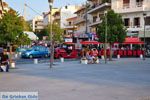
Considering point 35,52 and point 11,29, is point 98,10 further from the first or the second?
point 11,29

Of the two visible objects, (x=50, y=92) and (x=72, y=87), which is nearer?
(x=50, y=92)

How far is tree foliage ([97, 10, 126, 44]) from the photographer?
2802cm

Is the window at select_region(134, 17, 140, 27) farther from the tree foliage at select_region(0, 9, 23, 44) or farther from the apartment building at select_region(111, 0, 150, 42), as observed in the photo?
the tree foliage at select_region(0, 9, 23, 44)

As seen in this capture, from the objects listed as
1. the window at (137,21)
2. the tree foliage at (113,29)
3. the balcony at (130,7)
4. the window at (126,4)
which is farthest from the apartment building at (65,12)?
the tree foliage at (113,29)

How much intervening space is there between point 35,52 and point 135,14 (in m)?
18.3

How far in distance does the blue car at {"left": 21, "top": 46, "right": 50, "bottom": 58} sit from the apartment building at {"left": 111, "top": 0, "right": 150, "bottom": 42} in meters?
14.7

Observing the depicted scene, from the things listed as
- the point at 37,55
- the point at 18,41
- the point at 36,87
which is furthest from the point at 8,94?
the point at 37,55

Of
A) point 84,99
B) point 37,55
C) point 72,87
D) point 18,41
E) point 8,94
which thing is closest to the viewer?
point 8,94

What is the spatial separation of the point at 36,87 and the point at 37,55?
25.2 metres

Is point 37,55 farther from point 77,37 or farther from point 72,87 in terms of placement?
point 72,87

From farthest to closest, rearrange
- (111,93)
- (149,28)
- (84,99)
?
(149,28) → (111,93) → (84,99)

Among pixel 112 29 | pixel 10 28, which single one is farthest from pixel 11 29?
pixel 112 29

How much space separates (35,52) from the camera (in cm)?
3531

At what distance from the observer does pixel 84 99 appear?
8.19 metres
